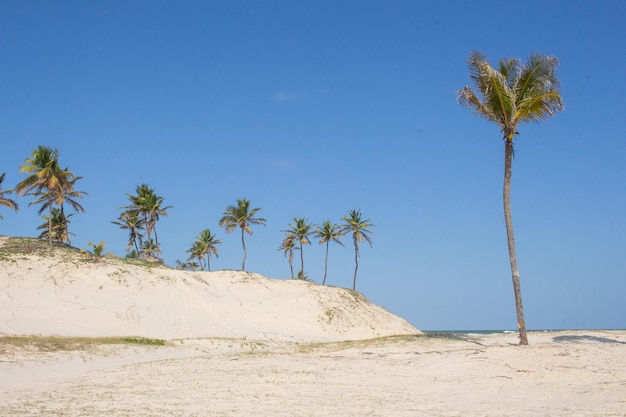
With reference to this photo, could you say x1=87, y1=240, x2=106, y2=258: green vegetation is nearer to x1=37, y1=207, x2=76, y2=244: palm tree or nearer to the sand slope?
the sand slope

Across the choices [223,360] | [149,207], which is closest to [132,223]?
[149,207]

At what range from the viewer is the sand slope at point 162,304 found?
34.6 m

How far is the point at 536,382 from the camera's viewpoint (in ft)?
56.0

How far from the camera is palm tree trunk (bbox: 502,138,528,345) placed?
23391mm

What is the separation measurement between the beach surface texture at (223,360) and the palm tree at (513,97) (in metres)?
5.33

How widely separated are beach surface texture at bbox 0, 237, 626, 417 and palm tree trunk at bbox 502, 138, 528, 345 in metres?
1.05

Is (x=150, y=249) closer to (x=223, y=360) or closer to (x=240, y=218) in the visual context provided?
(x=240, y=218)

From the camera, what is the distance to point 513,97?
23.1 m

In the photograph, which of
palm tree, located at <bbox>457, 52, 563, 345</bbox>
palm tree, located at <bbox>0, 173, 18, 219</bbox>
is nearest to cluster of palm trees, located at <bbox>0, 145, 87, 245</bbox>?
palm tree, located at <bbox>0, 173, 18, 219</bbox>

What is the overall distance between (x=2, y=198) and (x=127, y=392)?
40.4m

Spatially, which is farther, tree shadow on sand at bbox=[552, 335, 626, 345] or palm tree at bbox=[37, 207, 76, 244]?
palm tree at bbox=[37, 207, 76, 244]

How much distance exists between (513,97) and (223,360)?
17.6 m

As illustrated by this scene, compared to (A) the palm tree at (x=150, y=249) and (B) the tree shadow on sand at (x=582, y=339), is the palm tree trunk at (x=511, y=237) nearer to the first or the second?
(B) the tree shadow on sand at (x=582, y=339)

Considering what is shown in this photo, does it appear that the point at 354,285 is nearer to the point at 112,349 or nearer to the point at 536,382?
the point at 112,349
